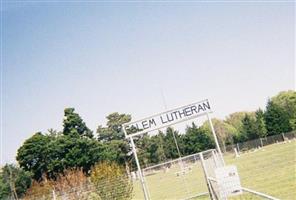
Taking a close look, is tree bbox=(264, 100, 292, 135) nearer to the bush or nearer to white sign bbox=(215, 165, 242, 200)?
the bush

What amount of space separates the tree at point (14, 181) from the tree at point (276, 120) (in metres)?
41.8

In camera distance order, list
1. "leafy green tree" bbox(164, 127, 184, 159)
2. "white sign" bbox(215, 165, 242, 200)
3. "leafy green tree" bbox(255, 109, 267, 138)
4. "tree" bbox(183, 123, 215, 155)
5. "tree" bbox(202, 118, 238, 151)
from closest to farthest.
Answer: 1. "white sign" bbox(215, 165, 242, 200)
2. "leafy green tree" bbox(255, 109, 267, 138)
3. "tree" bbox(183, 123, 215, 155)
4. "leafy green tree" bbox(164, 127, 184, 159)
5. "tree" bbox(202, 118, 238, 151)

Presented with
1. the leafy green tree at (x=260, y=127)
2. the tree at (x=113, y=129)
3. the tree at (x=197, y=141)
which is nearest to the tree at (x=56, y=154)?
the tree at (x=113, y=129)

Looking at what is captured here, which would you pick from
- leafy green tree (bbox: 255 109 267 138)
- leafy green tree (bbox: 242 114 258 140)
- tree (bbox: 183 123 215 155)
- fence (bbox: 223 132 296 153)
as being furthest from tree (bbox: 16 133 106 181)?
leafy green tree (bbox: 255 109 267 138)

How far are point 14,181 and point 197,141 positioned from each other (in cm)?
3630

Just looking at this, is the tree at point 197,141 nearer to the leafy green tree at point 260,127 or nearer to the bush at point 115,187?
the leafy green tree at point 260,127

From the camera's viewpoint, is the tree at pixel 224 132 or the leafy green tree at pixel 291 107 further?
the tree at pixel 224 132

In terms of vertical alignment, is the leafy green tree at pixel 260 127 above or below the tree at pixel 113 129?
below

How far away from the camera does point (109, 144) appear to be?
62.7 metres

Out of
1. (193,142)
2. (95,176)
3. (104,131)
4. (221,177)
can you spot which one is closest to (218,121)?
(193,142)

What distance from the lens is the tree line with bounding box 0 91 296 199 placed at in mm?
50156

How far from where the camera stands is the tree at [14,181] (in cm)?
4706

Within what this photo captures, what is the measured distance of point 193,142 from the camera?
240 feet

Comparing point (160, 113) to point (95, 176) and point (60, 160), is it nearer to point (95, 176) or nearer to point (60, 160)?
point (95, 176)
